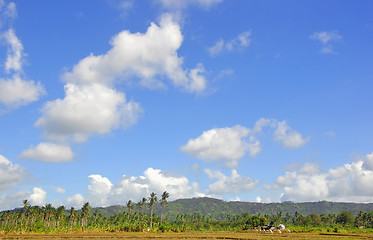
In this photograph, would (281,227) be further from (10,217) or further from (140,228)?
(10,217)

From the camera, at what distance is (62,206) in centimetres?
19450

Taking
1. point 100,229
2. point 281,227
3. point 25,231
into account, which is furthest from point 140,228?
point 281,227

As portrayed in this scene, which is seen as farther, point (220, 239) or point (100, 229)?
point (100, 229)

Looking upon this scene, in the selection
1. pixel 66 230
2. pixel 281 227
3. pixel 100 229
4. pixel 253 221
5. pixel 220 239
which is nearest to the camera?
pixel 220 239

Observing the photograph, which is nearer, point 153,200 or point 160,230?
point 160,230

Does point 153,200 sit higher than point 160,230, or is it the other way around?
point 153,200

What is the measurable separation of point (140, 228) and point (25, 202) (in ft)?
267

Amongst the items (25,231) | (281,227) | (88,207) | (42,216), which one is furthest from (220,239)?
(42,216)

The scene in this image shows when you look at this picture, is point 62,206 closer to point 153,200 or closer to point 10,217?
point 10,217

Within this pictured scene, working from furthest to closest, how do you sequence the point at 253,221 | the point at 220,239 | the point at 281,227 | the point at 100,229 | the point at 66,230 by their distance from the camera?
the point at 253,221 < the point at 100,229 < the point at 66,230 < the point at 281,227 < the point at 220,239

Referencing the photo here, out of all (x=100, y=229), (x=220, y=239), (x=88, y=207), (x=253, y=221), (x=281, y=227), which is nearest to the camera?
(x=220, y=239)

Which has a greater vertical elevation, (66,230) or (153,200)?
(153,200)

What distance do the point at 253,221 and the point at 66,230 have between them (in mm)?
105041

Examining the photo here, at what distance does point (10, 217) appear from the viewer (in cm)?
19525
